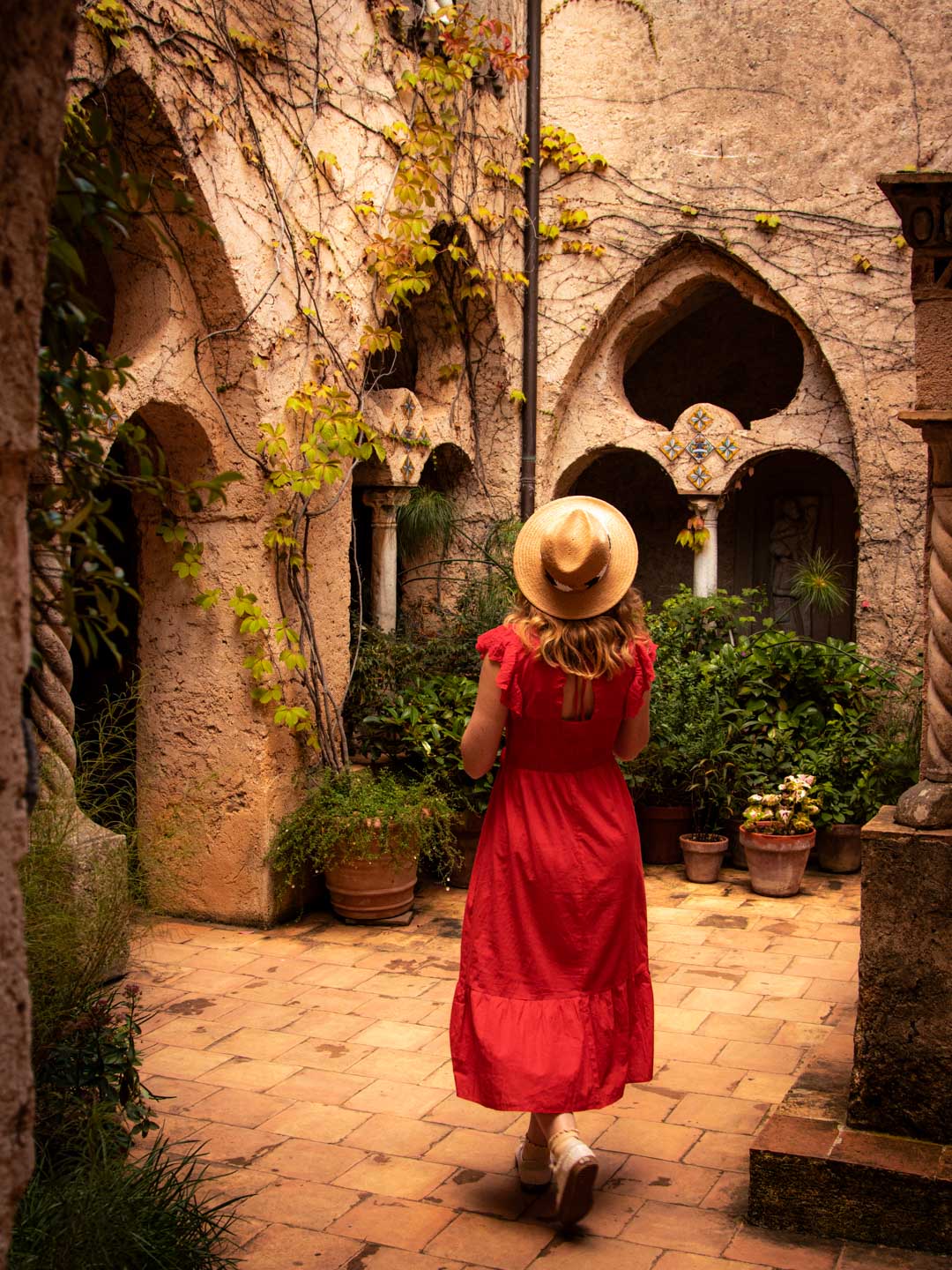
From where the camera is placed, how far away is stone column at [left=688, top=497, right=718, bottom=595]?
8.12 metres

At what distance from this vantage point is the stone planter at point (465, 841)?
6340 millimetres

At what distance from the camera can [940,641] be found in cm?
328

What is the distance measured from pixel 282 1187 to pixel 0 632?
8.19ft

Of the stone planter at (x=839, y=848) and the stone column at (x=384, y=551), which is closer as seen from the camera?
the stone planter at (x=839, y=848)

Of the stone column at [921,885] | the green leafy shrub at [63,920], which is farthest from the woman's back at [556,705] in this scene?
the green leafy shrub at [63,920]

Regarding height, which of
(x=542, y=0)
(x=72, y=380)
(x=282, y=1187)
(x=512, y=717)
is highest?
(x=542, y=0)

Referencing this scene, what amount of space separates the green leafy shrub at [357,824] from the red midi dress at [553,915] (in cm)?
249

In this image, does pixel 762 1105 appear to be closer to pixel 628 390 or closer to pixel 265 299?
pixel 265 299


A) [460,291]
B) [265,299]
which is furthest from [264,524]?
[460,291]

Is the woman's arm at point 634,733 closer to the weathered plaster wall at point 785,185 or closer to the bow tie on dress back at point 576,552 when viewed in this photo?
the bow tie on dress back at point 576,552

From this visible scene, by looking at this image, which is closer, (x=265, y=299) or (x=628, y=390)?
(x=265, y=299)

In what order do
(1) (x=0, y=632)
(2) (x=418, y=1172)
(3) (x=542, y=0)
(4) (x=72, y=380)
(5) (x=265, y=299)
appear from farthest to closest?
(3) (x=542, y=0), (5) (x=265, y=299), (2) (x=418, y=1172), (4) (x=72, y=380), (1) (x=0, y=632)

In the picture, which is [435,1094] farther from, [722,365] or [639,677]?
[722,365]

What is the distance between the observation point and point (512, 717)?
3.16m
